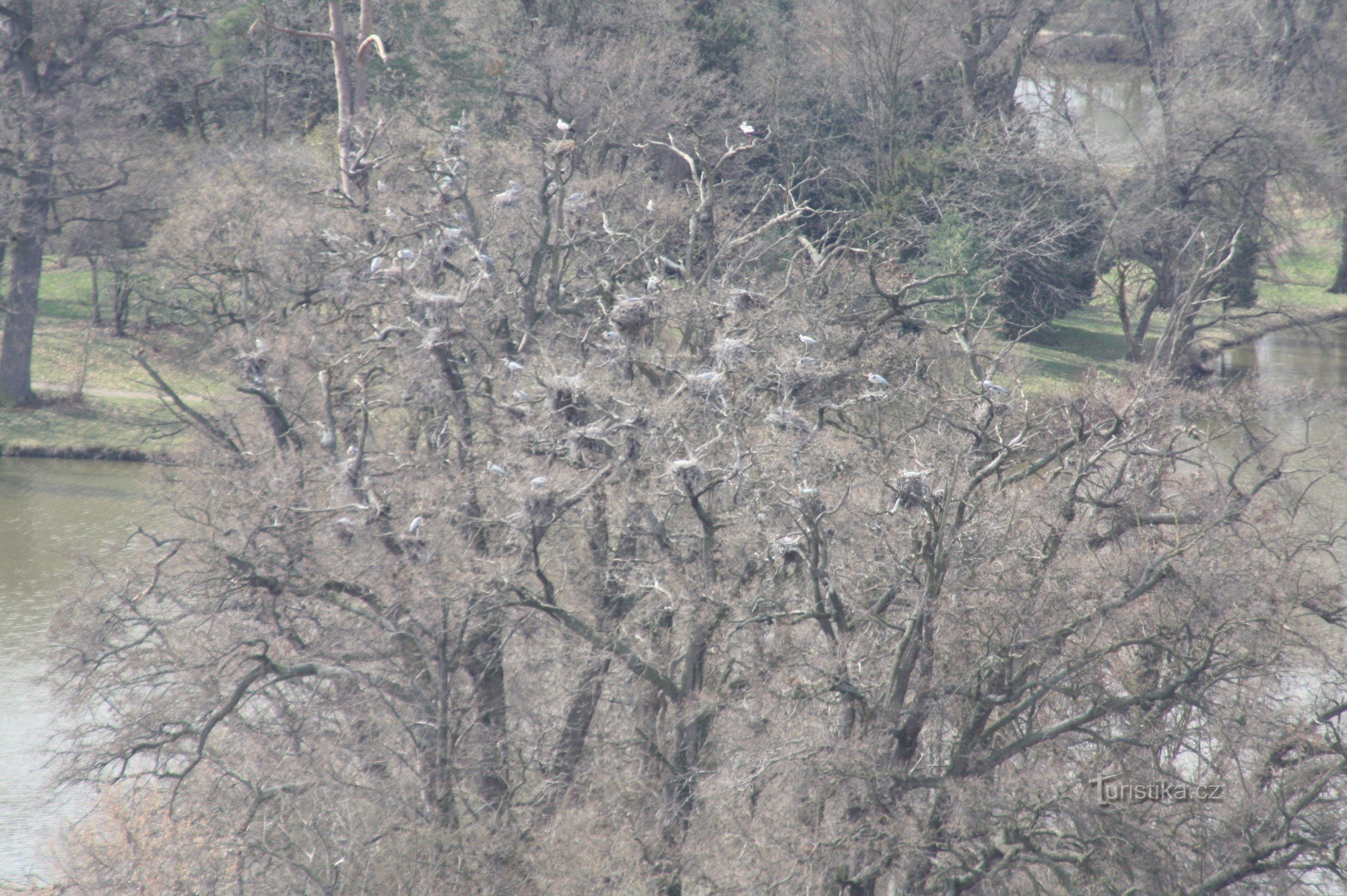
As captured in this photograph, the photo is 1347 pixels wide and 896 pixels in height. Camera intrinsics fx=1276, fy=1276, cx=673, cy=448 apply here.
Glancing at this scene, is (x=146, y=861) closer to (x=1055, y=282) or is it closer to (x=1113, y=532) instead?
(x=1113, y=532)

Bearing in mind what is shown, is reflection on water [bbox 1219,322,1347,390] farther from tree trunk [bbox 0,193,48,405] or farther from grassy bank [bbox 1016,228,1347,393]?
tree trunk [bbox 0,193,48,405]

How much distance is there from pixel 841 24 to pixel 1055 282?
859cm

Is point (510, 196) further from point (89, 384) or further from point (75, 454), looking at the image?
point (89, 384)

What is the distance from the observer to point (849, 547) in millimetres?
13211

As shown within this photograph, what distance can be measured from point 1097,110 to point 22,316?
35.4m

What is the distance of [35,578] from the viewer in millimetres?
20641

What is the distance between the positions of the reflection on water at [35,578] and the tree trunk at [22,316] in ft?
10.8

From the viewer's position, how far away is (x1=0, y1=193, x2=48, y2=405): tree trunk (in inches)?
1167

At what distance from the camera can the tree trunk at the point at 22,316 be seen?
1167 inches

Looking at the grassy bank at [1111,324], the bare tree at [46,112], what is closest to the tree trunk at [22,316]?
the bare tree at [46,112]

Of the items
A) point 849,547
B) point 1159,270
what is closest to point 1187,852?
point 849,547

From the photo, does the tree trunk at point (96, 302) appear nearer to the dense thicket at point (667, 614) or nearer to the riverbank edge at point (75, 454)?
the riverbank edge at point (75, 454)

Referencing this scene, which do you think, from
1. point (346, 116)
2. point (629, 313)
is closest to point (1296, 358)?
point (346, 116)

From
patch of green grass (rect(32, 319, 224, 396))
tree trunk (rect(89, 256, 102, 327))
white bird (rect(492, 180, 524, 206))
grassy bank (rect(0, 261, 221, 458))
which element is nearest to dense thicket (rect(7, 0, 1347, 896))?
white bird (rect(492, 180, 524, 206))
